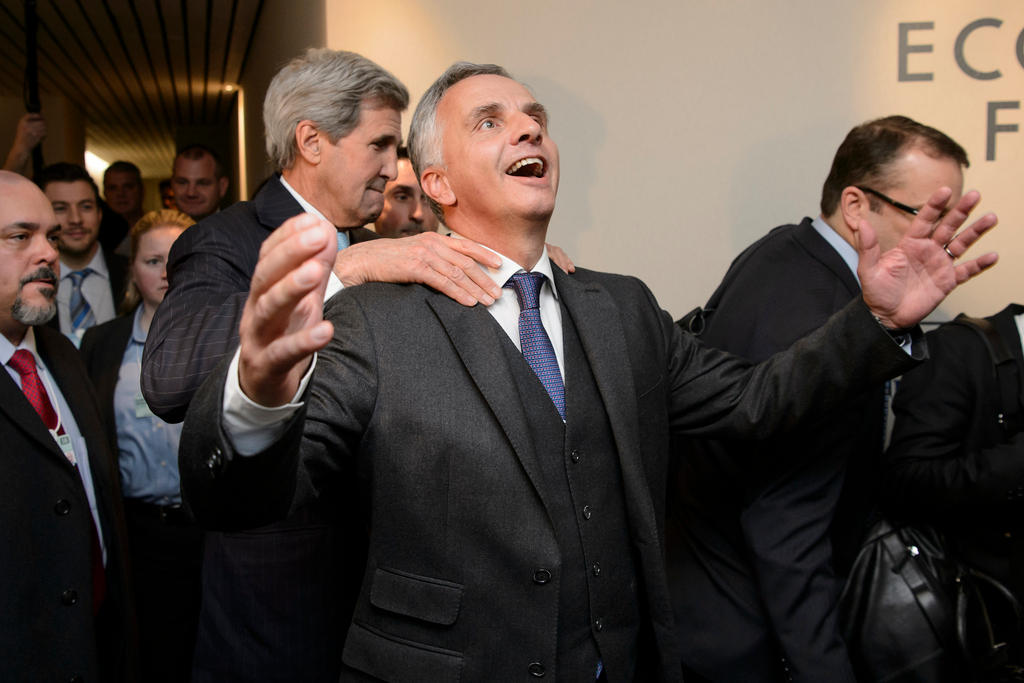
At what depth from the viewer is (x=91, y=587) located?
186 cm

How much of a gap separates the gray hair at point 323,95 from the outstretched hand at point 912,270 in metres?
1.20

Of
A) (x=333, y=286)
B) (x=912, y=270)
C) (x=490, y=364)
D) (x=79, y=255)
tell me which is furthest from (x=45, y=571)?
(x=79, y=255)

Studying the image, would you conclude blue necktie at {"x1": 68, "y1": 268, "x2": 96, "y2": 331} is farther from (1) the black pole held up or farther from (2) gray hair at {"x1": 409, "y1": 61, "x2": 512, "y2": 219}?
(2) gray hair at {"x1": 409, "y1": 61, "x2": 512, "y2": 219}

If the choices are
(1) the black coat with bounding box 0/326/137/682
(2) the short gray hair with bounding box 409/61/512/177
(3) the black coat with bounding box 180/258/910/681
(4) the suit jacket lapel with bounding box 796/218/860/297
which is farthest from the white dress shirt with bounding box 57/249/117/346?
(4) the suit jacket lapel with bounding box 796/218/860/297

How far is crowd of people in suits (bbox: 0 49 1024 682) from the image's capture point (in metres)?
1.28

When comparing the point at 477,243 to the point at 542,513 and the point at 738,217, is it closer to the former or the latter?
the point at 542,513

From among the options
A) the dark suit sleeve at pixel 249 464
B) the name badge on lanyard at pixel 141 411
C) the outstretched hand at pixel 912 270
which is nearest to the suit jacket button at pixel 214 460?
the dark suit sleeve at pixel 249 464

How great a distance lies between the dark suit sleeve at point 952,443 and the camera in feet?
6.39

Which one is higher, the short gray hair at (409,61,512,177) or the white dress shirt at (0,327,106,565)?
the short gray hair at (409,61,512,177)

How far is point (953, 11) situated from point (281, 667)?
2879 mm

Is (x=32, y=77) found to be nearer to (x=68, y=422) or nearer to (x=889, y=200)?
(x=68, y=422)

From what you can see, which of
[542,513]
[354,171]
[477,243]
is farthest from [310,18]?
[542,513]

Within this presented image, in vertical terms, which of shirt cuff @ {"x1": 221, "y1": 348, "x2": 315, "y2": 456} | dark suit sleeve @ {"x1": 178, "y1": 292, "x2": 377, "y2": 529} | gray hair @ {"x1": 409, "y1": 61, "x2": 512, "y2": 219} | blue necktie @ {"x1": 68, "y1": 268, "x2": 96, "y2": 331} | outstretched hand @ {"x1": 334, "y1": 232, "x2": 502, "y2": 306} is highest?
gray hair @ {"x1": 409, "y1": 61, "x2": 512, "y2": 219}

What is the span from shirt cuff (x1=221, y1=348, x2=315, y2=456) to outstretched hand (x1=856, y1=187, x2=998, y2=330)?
1.06 m
